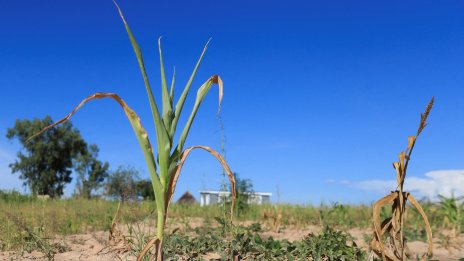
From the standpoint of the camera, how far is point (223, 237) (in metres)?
4.19

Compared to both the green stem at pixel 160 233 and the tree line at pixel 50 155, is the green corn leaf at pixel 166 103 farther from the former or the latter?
the tree line at pixel 50 155

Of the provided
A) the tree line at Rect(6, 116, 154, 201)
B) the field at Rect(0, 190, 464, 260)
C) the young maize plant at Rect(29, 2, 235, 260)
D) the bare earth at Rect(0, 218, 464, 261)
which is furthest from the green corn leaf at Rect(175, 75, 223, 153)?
the tree line at Rect(6, 116, 154, 201)

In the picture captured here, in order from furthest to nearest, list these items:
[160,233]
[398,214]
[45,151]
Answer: [45,151] < [160,233] < [398,214]

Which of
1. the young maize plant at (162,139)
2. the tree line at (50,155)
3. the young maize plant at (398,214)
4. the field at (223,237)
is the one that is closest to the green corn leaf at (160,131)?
A: the young maize plant at (162,139)

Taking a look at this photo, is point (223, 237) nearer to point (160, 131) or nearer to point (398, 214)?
point (160, 131)

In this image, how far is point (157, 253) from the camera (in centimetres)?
233

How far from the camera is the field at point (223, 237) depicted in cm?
376

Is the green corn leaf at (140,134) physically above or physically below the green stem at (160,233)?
above

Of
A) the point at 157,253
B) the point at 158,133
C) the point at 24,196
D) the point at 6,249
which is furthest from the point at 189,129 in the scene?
the point at 24,196

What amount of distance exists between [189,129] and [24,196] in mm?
10958

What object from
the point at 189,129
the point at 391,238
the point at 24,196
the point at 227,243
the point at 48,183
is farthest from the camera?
the point at 48,183

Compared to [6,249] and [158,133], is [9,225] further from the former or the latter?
[158,133]

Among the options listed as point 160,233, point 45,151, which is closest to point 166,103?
point 160,233

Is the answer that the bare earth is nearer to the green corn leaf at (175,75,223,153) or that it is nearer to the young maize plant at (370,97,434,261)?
the green corn leaf at (175,75,223,153)
